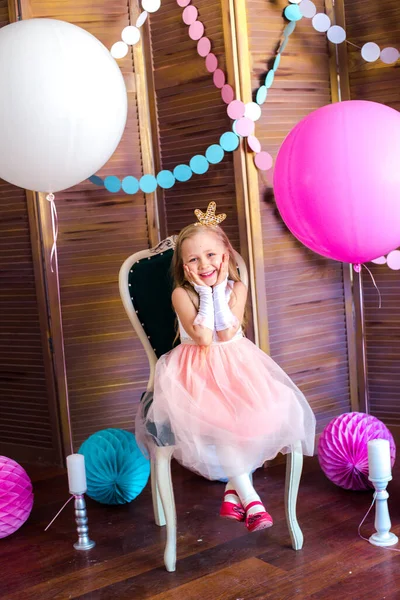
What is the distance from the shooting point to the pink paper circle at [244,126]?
9.93ft

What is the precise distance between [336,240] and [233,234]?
29.3 inches

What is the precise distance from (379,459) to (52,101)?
1480mm

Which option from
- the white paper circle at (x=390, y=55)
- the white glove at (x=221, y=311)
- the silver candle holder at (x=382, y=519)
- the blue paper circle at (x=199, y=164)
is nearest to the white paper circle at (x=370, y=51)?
the white paper circle at (x=390, y=55)

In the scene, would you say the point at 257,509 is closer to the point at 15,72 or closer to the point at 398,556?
the point at 398,556

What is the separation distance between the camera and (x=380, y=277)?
327cm

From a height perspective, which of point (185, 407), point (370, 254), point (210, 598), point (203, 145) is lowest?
point (210, 598)

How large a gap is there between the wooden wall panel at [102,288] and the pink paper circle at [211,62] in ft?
1.26

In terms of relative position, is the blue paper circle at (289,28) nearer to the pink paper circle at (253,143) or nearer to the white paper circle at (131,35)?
the pink paper circle at (253,143)

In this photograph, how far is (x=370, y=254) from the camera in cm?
251

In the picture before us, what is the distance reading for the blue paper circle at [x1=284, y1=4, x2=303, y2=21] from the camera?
3.06 m

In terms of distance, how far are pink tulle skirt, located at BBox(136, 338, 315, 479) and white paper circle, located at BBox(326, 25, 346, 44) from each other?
1433 mm

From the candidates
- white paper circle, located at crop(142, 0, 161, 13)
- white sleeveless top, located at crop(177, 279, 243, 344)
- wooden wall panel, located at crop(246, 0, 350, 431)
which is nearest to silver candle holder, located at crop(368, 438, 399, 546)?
white sleeveless top, located at crop(177, 279, 243, 344)

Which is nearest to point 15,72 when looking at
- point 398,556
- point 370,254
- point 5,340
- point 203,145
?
point 203,145

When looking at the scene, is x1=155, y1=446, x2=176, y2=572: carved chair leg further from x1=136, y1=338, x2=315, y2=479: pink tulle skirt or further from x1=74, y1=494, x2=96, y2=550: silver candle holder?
x1=74, y1=494, x2=96, y2=550: silver candle holder
